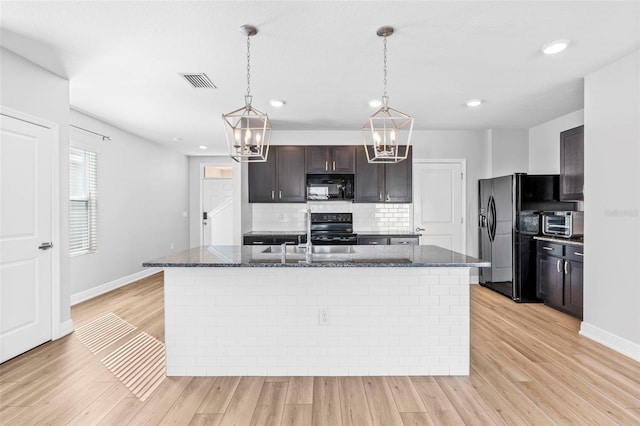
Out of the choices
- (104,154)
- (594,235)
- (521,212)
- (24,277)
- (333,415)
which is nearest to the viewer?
(333,415)

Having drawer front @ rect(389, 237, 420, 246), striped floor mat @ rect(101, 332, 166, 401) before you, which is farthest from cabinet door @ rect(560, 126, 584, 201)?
striped floor mat @ rect(101, 332, 166, 401)

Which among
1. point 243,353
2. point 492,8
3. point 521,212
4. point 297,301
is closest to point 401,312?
point 297,301

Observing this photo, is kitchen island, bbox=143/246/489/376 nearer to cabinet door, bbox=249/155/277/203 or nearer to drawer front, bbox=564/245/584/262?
drawer front, bbox=564/245/584/262

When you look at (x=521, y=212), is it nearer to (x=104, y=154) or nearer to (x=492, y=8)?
(x=492, y=8)

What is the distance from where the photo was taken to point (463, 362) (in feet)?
8.57

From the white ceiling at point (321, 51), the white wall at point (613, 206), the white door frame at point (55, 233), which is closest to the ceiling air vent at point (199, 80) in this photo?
the white ceiling at point (321, 51)

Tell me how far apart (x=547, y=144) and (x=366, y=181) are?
8.97 ft

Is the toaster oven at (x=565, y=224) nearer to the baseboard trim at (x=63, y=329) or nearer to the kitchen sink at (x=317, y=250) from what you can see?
the kitchen sink at (x=317, y=250)

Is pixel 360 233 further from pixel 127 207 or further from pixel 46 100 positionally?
pixel 46 100

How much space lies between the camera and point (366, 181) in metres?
5.54

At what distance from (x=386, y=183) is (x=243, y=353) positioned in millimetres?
3651

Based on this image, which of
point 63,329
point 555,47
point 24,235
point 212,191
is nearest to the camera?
point 555,47

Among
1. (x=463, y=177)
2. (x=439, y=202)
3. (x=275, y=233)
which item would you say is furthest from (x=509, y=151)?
(x=275, y=233)

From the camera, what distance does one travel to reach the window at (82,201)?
4719 mm
